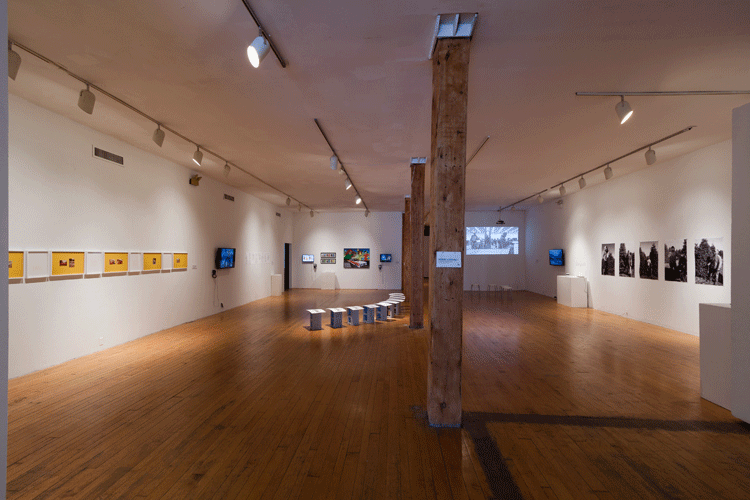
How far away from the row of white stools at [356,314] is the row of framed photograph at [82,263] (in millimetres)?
3327

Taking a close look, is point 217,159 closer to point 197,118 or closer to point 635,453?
point 197,118

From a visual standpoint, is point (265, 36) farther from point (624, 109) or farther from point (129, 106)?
point (624, 109)

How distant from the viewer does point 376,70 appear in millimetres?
4383

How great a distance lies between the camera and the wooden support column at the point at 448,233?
3580mm

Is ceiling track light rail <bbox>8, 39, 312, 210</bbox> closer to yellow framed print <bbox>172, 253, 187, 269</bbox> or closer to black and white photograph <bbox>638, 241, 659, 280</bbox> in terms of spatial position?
yellow framed print <bbox>172, 253, 187, 269</bbox>

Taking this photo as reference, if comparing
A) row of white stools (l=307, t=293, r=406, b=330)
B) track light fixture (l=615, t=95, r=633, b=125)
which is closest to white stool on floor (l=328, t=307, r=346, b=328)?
row of white stools (l=307, t=293, r=406, b=330)

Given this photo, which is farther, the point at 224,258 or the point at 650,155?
the point at 224,258

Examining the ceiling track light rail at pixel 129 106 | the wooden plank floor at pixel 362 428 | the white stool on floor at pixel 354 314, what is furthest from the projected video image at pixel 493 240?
the ceiling track light rail at pixel 129 106

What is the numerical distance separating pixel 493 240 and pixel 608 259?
7086mm

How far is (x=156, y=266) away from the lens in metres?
7.98

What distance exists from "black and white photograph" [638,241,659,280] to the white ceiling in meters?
2.25

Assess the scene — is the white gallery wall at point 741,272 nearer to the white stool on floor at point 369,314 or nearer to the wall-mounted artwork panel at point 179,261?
the white stool on floor at point 369,314

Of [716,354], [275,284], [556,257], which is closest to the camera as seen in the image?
[716,354]

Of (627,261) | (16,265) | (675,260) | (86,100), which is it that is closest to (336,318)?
(16,265)
